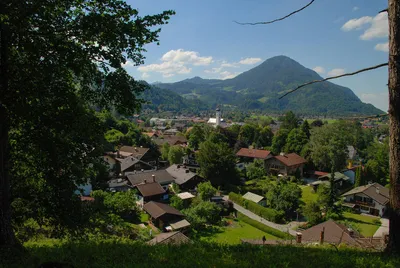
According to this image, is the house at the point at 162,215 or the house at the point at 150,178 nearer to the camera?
the house at the point at 162,215

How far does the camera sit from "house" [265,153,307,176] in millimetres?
44281

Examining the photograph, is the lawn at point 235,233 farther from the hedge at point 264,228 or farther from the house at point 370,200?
the house at point 370,200

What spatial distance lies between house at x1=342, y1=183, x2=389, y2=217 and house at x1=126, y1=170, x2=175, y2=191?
20.6 m

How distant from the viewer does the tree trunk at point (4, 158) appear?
4938 millimetres

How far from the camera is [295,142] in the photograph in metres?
52.3

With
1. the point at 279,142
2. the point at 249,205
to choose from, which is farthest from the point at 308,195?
the point at 279,142

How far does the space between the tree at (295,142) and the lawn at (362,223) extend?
71.3ft

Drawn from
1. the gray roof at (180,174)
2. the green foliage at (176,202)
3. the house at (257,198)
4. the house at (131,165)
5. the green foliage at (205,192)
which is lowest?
the house at (257,198)

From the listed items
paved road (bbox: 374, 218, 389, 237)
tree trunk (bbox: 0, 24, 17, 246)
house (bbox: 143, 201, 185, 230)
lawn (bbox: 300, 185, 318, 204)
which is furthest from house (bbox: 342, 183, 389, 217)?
tree trunk (bbox: 0, 24, 17, 246)

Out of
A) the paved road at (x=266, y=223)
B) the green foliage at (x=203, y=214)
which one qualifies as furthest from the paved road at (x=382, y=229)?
the green foliage at (x=203, y=214)

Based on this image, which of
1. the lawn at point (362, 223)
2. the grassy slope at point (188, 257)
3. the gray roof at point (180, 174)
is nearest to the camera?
the grassy slope at point (188, 257)

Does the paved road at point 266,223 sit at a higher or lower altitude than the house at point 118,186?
lower

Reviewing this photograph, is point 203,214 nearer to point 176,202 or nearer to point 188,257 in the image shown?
point 176,202

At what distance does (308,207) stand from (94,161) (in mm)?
25114
